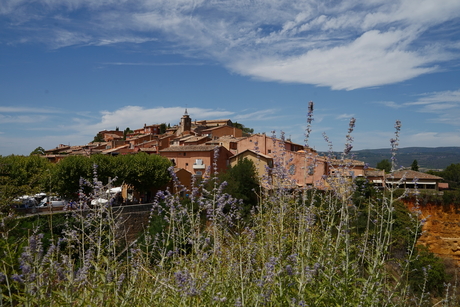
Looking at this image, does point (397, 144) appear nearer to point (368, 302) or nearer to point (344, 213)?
point (344, 213)

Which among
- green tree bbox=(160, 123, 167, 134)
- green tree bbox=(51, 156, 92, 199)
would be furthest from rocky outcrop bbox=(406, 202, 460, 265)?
green tree bbox=(160, 123, 167, 134)

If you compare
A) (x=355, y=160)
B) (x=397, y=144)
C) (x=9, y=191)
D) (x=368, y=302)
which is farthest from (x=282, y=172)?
(x=9, y=191)

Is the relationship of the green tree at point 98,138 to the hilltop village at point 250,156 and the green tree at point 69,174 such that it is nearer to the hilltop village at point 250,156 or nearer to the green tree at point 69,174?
the hilltop village at point 250,156

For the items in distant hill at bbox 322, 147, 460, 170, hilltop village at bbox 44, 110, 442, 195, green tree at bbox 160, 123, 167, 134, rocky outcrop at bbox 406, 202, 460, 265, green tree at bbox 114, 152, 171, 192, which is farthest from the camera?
green tree at bbox 160, 123, 167, 134

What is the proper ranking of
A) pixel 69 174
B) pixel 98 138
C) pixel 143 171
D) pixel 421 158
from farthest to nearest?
pixel 421 158 < pixel 98 138 < pixel 143 171 < pixel 69 174

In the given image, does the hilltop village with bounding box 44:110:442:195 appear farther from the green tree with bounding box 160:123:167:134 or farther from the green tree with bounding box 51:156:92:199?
the green tree with bounding box 160:123:167:134

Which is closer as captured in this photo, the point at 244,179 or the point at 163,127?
the point at 244,179

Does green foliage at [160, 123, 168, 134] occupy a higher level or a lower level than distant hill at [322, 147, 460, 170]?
higher

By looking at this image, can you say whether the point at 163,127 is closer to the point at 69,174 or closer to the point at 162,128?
the point at 162,128

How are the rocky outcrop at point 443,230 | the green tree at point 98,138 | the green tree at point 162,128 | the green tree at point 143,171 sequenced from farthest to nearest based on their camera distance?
the green tree at point 162,128 < the green tree at point 98,138 < the green tree at point 143,171 < the rocky outcrop at point 443,230

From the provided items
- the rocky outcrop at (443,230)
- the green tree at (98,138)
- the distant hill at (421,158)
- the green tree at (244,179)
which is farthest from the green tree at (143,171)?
the green tree at (98,138)

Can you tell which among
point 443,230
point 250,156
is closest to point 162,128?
point 250,156

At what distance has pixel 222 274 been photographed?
11.9 feet

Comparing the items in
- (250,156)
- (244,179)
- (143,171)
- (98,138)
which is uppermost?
(98,138)
